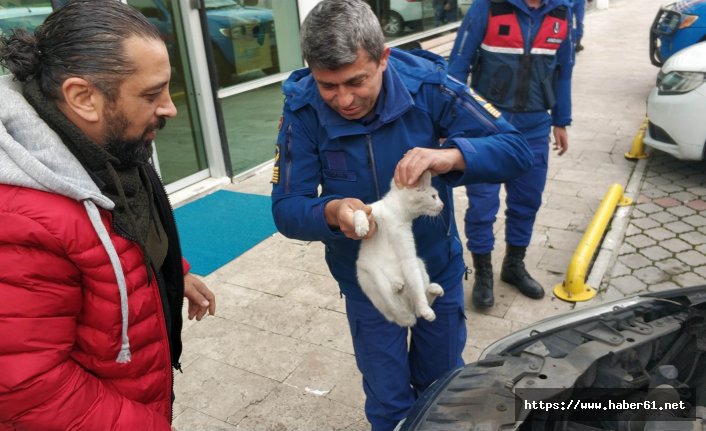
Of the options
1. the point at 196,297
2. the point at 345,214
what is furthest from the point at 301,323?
the point at 345,214

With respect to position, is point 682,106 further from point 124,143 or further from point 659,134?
point 124,143

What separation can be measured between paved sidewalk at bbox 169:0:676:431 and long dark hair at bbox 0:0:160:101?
222 cm

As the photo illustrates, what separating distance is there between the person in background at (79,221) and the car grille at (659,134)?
5.71m

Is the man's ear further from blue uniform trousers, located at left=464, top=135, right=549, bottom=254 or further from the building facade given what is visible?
the building facade

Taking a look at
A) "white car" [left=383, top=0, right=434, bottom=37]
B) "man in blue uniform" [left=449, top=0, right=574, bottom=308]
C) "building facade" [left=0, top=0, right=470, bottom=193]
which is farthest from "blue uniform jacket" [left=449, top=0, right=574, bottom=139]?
"white car" [left=383, top=0, right=434, bottom=37]

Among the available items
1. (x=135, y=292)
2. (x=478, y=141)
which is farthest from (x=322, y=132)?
(x=135, y=292)

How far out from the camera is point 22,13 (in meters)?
4.59

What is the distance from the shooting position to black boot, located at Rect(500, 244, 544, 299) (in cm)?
406

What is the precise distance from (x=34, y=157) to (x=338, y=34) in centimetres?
94

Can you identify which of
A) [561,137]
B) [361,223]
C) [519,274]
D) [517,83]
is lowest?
[519,274]

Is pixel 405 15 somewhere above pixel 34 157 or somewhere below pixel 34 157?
below

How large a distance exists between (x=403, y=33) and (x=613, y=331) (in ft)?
30.8

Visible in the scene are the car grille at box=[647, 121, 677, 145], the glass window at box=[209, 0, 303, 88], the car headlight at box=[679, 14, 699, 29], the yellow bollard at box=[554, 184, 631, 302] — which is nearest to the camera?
the yellow bollard at box=[554, 184, 631, 302]

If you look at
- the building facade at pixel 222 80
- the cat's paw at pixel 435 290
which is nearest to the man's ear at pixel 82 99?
the cat's paw at pixel 435 290
